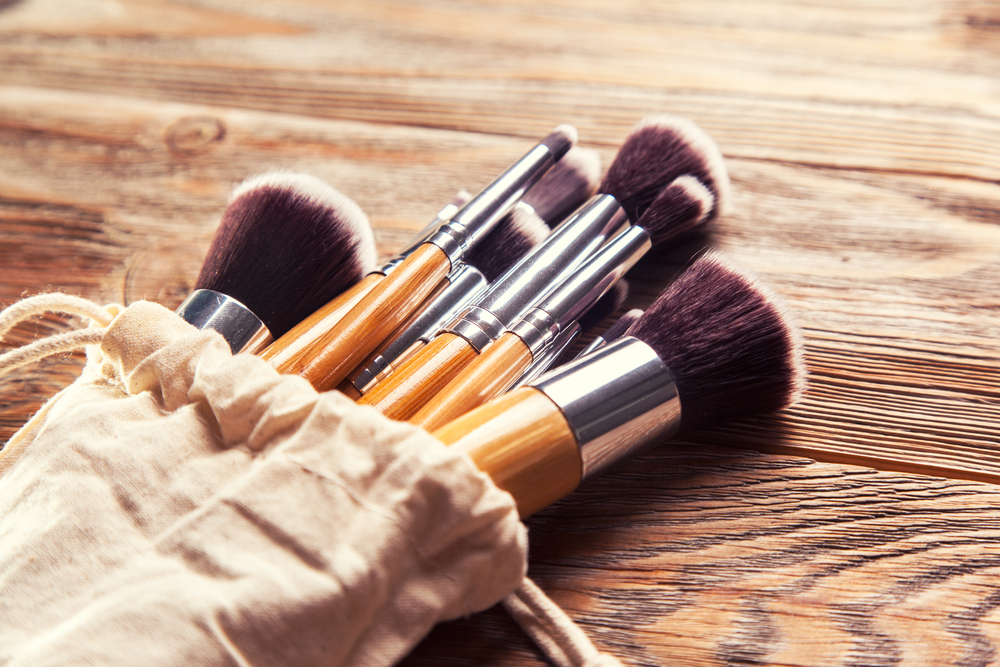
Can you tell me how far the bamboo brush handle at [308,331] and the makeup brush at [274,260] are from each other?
2cm

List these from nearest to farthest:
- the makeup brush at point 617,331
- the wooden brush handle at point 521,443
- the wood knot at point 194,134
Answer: the wooden brush handle at point 521,443 < the makeup brush at point 617,331 < the wood knot at point 194,134

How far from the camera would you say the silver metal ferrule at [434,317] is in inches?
18.1

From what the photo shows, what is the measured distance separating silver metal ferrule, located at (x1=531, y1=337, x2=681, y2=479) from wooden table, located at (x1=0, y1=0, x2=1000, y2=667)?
0.19 ft

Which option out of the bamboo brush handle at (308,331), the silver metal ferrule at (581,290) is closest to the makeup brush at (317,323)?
the bamboo brush handle at (308,331)

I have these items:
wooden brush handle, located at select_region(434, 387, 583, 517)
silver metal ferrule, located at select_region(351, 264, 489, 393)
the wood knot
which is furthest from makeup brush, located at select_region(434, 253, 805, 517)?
the wood knot

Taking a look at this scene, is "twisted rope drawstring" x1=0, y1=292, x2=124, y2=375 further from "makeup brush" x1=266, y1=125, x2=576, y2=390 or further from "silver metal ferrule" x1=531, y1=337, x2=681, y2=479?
"silver metal ferrule" x1=531, y1=337, x2=681, y2=479

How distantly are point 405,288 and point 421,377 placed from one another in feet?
0.22

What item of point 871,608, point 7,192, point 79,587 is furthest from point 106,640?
point 7,192

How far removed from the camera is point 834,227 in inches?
22.8

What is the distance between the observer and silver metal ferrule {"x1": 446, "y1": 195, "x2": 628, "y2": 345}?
0.44 meters

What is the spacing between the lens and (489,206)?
505 millimetres

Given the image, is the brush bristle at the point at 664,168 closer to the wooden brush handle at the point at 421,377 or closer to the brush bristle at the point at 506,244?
the brush bristle at the point at 506,244

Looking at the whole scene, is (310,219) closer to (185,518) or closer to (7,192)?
(185,518)

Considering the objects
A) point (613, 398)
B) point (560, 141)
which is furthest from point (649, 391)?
point (560, 141)
